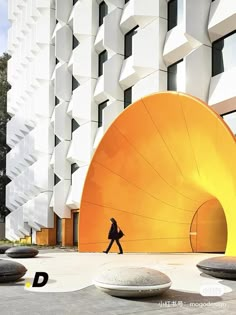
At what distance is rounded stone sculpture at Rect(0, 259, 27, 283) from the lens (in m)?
9.46

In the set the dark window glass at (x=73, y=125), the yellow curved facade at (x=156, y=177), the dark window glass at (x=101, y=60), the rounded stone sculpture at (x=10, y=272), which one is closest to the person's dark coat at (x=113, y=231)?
the yellow curved facade at (x=156, y=177)

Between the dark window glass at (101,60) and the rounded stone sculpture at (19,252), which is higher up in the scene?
the dark window glass at (101,60)

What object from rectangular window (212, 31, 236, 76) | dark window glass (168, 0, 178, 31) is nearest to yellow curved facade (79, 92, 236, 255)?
rectangular window (212, 31, 236, 76)

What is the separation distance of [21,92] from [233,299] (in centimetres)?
3699

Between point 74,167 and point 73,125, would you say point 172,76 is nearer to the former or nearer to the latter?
point 73,125

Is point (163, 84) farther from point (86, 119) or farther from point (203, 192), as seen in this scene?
point (86, 119)

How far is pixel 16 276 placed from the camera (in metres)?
9.64

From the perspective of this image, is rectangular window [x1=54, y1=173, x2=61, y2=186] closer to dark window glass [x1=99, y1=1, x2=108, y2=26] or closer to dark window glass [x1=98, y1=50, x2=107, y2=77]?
dark window glass [x1=98, y1=50, x2=107, y2=77]

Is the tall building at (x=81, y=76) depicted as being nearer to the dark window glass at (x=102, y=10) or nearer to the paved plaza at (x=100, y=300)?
the dark window glass at (x=102, y=10)

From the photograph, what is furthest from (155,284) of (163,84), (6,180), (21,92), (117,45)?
(6,180)

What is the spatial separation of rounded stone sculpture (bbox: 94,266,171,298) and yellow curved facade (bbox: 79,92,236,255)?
7.39 meters

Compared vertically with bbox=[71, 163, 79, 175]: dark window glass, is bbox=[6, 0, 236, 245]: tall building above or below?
above

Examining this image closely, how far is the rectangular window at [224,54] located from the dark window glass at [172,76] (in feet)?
6.31

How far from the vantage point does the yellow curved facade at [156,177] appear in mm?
15781
